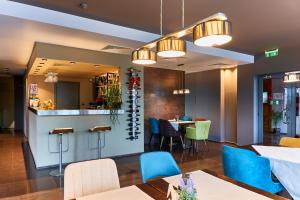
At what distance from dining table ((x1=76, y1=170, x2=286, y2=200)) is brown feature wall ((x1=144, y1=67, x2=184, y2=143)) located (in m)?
5.64

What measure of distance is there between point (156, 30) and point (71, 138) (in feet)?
9.64

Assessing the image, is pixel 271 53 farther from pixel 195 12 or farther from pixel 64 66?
pixel 64 66

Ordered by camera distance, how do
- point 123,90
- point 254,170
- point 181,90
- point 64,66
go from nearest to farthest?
point 254,170
point 123,90
point 64,66
point 181,90

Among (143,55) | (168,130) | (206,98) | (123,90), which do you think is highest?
(143,55)

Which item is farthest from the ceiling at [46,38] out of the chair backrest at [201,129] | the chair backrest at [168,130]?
the chair backrest at [168,130]

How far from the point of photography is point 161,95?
7.81 m

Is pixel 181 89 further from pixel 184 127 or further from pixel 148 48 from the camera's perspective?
pixel 148 48


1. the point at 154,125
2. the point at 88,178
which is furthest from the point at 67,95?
the point at 88,178

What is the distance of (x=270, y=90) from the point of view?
655 cm

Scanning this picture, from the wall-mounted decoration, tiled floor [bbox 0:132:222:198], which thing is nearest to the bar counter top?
the wall-mounted decoration

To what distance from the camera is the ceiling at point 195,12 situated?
3.30 metres

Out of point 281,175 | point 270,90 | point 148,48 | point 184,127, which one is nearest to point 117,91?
point 184,127

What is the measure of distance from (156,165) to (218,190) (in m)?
0.74

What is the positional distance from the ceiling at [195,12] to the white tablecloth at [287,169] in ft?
7.11
